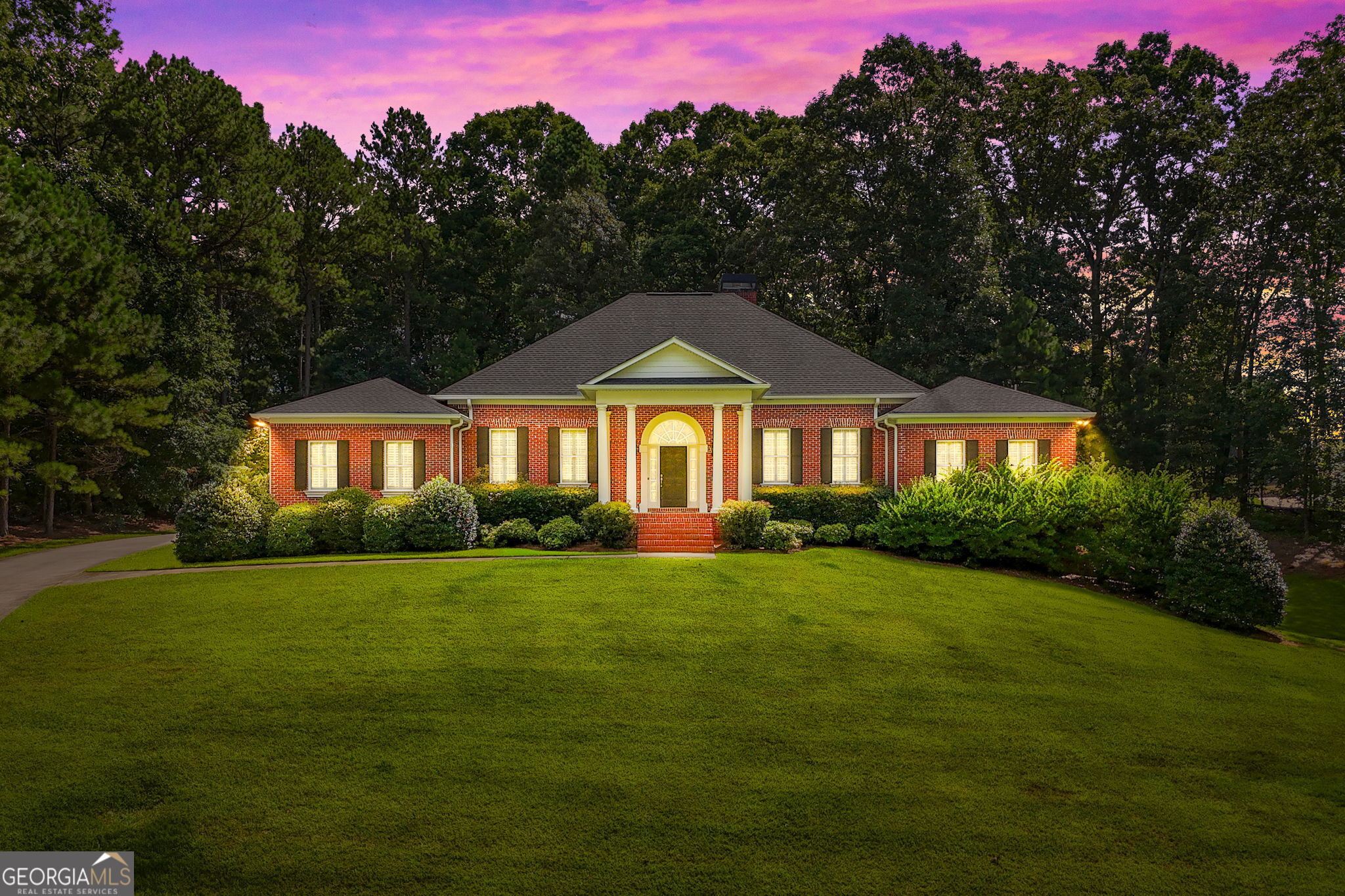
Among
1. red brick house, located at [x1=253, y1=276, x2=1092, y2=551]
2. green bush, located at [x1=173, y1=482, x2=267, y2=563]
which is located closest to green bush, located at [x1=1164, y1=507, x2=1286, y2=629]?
red brick house, located at [x1=253, y1=276, x2=1092, y2=551]

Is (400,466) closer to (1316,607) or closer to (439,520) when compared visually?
(439,520)

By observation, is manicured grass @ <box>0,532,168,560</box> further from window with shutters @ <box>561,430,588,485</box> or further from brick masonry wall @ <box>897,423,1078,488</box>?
brick masonry wall @ <box>897,423,1078,488</box>

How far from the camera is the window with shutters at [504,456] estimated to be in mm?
24344

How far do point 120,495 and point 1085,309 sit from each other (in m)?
51.3

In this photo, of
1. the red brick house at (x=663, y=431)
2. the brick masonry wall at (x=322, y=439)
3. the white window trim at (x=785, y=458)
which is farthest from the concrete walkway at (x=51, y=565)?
the white window trim at (x=785, y=458)

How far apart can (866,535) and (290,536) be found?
1641cm

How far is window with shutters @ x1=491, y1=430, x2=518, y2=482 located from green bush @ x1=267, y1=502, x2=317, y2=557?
5920 mm

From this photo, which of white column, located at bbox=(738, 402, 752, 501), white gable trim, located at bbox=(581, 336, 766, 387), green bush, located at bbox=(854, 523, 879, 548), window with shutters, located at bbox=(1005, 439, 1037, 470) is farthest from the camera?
window with shutters, located at bbox=(1005, 439, 1037, 470)

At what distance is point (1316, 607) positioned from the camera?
73.4ft

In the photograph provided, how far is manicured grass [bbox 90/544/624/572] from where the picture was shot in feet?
60.7

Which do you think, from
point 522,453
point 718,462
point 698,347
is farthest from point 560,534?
point 698,347

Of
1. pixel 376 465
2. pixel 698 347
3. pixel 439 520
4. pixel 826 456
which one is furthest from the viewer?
pixel 698 347

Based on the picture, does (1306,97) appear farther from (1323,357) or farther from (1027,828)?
(1027,828)

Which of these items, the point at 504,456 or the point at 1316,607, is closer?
the point at 1316,607
